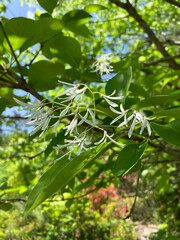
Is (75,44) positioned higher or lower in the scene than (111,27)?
lower

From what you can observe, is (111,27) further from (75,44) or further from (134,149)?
(134,149)

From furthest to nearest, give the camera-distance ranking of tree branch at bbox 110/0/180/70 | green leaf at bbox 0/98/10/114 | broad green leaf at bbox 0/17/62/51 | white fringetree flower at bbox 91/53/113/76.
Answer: tree branch at bbox 110/0/180/70 → white fringetree flower at bbox 91/53/113/76 → green leaf at bbox 0/98/10/114 → broad green leaf at bbox 0/17/62/51

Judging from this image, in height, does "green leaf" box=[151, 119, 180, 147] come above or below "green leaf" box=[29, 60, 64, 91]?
below

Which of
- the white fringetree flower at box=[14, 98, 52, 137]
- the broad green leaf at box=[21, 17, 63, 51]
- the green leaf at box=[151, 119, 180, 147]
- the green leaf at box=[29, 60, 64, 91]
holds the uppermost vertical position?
the broad green leaf at box=[21, 17, 63, 51]

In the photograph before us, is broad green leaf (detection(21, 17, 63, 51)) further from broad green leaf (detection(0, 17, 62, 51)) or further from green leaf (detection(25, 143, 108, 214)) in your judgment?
green leaf (detection(25, 143, 108, 214))

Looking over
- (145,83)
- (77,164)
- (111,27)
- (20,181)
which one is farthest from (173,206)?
(77,164)

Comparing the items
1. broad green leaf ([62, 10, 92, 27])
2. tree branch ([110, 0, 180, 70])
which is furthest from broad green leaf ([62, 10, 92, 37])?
tree branch ([110, 0, 180, 70])
